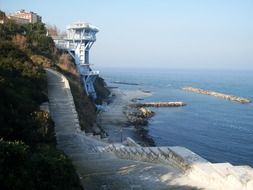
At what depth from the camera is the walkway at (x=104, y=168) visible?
1325cm

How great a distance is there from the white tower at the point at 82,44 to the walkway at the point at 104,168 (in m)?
28.6

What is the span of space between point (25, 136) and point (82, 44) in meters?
40.1

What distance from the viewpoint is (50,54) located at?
41438mm

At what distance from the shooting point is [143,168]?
15.4 metres

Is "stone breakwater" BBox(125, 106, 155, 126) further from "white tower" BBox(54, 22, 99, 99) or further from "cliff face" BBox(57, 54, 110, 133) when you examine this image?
"white tower" BBox(54, 22, 99, 99)

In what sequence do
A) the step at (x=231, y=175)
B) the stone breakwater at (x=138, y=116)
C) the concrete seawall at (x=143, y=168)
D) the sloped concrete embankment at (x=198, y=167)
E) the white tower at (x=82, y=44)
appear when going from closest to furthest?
1. the step at (x=231, y=175)
2. the sloped concrete embankment at (x=198, y=167)
3. the concrete seawall at (x=143, y=168)
4. the stone breakwater at (x=138, y=116)
5. the white tower at (x=82, y=44)

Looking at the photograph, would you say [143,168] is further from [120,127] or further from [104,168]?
[120,127]

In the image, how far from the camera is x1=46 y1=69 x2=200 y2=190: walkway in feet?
43.5

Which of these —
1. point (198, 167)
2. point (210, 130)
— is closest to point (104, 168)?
point (198, 167)

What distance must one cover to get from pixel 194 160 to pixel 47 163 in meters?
8.73

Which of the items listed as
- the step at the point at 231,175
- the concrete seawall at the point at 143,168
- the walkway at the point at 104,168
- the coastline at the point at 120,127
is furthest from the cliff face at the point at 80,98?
the step at the point at 231,175

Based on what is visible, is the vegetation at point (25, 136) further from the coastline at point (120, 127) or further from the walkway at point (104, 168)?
the coastline at point (120, 127)

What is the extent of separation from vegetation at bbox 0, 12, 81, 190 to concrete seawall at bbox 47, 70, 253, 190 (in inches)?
83.9

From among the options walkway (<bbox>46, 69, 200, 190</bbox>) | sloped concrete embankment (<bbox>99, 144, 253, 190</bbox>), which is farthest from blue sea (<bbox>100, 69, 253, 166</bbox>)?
walkway (<bbox>46, 69, 200, 190</bbox>)
